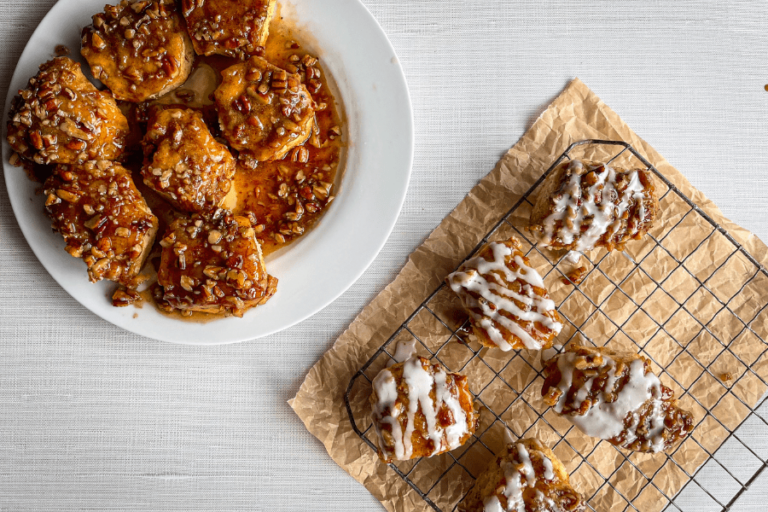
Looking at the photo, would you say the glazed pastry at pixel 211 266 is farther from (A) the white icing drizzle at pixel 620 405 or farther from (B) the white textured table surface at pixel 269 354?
(A) the white icing drizzle at pixel 620 405

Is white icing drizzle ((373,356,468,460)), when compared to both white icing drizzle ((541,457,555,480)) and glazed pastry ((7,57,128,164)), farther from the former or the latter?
Result: glazed pastry ((7,57,128,164))

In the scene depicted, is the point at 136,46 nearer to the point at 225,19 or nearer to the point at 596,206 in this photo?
the point at 225,19

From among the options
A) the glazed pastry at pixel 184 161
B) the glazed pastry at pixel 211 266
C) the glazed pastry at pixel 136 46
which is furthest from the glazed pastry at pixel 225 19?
the glazed pastry at pixel 211 266

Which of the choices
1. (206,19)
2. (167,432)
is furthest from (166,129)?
(167,432)

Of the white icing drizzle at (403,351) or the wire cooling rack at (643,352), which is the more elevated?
the wire cooling rack at (643,352)

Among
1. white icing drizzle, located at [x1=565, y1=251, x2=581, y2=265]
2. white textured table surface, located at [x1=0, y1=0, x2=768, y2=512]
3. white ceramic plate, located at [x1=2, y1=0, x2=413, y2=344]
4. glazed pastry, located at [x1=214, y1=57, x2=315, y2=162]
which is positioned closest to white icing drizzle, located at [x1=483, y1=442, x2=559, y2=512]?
white textured table surface, located at [x1=0, y1=0, x2=768, y2=512]

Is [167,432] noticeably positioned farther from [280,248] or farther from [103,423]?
[280,248]

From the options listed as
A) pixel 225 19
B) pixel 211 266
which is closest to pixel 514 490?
pixel 211 266
